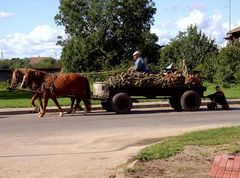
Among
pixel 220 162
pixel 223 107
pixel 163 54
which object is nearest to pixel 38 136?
pixel 220 162

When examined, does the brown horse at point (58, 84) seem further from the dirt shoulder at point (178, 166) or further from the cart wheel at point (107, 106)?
the dirt shoulder at point (178, 166)

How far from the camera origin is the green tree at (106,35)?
83.1m

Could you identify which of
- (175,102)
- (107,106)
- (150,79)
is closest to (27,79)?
(107,106)

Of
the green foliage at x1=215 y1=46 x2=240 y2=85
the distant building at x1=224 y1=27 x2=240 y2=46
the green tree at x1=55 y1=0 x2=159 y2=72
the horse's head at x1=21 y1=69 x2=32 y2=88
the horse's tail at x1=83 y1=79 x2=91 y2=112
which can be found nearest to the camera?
the horse's head at x1=21 y1=69 x2=32 y2=88

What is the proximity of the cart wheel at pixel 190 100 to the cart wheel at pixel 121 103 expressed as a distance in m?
2.24

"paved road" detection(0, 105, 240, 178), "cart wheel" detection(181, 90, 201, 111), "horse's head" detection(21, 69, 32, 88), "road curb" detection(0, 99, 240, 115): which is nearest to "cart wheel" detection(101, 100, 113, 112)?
"paved road" detection(0, 105, 240, 178)

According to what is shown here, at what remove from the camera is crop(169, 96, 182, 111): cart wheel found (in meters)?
23.2

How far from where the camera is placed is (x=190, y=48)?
217 ft

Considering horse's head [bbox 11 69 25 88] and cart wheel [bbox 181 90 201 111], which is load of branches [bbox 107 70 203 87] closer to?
cart wheel [bbox 181 90 201 111]

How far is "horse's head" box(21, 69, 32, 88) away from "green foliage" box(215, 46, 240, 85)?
2824 cm

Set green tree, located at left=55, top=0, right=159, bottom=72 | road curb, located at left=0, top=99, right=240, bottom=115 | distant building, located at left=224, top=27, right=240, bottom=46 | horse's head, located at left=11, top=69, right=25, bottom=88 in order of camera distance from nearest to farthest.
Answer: horse's head, located at left=11, top=69, right=25, bottom=88 → road curb, located at left=0, top=99, right=240, bottom=115 → distant building, located at left=224, top=27, right=240, bottom=46 → green tree, located at left=55, top=0, right=159, bottom=72

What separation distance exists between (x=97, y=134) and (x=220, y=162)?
23.5ft

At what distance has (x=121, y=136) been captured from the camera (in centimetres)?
1455

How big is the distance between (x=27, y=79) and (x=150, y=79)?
4.52 meters
